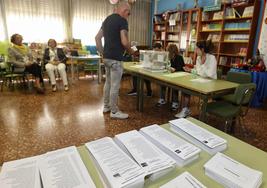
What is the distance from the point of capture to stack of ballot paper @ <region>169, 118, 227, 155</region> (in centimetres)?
87

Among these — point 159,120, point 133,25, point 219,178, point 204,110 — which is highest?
point 133,25

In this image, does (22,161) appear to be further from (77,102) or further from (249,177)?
(77,102)

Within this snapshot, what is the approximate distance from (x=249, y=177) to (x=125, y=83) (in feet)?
16.1

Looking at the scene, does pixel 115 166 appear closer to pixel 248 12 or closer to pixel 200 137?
pixel 200 137

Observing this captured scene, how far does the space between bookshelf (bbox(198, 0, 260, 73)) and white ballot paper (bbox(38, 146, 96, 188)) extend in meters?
4.56

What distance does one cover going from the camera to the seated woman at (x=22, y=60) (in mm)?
4195

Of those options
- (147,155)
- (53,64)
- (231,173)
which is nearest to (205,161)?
(231,173)

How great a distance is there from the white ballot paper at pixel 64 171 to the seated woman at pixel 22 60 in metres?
3.96

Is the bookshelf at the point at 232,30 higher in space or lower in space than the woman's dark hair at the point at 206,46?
higher

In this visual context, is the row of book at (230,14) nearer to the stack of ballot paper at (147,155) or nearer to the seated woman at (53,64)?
the seated woman at (53,64)

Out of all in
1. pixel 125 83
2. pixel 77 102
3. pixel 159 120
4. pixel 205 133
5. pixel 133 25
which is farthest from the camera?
pixel 133 25

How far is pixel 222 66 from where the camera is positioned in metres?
5.16

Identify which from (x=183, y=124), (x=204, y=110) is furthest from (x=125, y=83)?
(x=183, y=124)

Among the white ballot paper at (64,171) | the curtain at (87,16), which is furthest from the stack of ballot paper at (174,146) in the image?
the curtain at (87,16)
